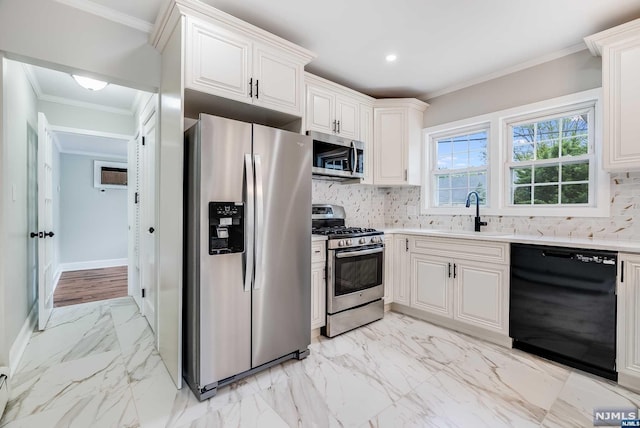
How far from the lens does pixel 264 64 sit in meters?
2.21

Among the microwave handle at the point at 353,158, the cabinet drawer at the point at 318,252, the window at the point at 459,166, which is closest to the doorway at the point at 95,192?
the cabinet drawer at the point at 318,252

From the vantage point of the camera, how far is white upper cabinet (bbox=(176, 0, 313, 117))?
6.14 ft

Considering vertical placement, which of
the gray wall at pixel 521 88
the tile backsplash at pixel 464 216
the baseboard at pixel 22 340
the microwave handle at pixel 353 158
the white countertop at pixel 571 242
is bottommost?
the baseboard at pixel 22 340

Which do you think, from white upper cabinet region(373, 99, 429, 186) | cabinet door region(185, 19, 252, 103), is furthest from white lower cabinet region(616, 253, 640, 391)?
cabinet door region(185, 19, 252, 103)

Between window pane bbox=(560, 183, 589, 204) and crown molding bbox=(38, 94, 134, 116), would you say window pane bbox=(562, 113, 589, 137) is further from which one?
crown molding bbox=(38, 94, 134, 116)

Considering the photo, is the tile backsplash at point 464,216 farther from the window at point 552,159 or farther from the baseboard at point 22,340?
the baseboard at point 22,340

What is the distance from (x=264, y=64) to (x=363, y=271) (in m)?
2.04

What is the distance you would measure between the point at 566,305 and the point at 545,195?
1.15m

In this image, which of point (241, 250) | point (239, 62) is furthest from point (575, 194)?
point (239, 62)

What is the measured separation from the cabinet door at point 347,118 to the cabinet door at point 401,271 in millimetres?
1284

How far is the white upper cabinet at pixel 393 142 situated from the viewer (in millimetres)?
3510

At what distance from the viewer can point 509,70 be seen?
297 centimetres

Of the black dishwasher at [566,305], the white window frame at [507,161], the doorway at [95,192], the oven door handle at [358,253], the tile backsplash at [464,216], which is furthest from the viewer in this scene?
the doorway at [95,192]

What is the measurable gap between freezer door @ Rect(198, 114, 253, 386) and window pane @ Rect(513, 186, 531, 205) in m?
2.75
